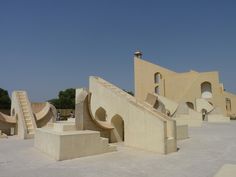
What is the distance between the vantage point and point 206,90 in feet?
127

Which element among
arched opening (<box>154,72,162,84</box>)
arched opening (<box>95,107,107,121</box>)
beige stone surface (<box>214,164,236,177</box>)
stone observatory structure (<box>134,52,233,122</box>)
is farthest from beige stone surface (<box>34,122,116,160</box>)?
arched opening (<box>154,72,162,84</box>)

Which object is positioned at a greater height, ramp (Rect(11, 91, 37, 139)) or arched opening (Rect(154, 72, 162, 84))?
arched opening (Rect(154, 72, 162, 84))

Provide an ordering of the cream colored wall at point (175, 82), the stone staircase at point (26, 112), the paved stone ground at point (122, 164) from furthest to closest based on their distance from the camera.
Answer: the cream colored wall at point (175, 82)
the stone staircase at point (26, 112)
the paved stone ground at point (122, 164)

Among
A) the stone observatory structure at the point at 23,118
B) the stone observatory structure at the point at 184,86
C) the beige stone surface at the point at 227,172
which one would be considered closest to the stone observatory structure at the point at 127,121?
the beige stone surface at the point at 227,172

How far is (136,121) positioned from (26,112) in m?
8.69

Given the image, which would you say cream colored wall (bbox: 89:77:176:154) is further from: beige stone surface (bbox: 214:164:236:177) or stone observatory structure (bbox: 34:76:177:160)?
beige stone surface (bbox: 214:164:236:177)

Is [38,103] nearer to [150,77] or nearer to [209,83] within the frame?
[150,77]

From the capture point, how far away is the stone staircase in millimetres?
13586

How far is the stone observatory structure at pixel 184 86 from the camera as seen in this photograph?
121 feet

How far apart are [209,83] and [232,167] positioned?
34879 millimetres

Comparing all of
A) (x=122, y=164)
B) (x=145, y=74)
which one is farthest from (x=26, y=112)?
(x=145, y=74)

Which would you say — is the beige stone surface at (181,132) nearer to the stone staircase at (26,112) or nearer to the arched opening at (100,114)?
the arched opening at (100,114)

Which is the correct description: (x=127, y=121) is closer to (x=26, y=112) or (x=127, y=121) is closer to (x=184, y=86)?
(x=26, y=112)

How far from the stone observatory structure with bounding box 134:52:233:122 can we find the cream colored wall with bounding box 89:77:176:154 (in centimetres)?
2638
